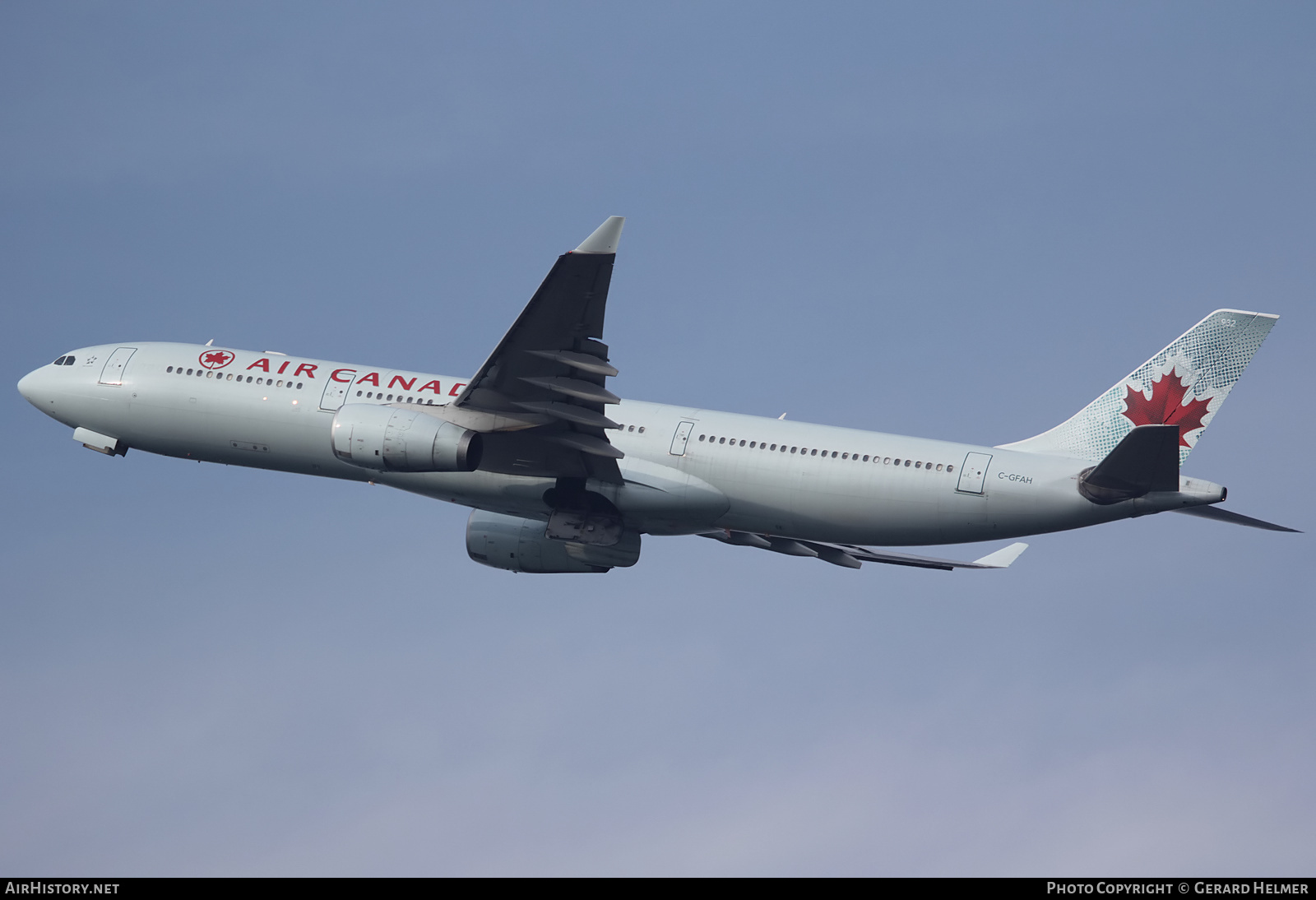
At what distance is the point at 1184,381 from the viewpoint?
37219 millimetres

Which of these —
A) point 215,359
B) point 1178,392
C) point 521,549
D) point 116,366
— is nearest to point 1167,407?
point 1178,392

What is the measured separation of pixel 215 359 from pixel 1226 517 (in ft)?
93.8

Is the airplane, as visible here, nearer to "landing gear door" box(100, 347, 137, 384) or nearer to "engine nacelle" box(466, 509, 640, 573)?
Answer: "engine nacelle" box(466, 509, 640, 573)

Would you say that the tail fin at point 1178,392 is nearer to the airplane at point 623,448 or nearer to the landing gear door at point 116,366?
the airplane at point 623,448

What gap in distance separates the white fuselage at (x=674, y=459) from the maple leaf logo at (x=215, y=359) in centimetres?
8

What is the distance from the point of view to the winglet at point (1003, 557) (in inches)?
1676

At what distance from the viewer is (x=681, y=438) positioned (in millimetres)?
38594

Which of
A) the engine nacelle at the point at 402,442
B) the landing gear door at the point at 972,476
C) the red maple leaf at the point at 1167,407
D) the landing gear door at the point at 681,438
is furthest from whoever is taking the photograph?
the landing gear door at the point at 681,438

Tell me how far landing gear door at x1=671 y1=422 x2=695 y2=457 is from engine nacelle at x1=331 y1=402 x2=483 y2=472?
535 cm

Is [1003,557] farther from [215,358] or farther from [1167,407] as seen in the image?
[215,358]

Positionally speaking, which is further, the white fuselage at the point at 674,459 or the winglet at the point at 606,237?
the white fuselage at the point at 674,459

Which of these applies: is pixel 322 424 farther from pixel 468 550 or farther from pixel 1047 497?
pixel 1047 497

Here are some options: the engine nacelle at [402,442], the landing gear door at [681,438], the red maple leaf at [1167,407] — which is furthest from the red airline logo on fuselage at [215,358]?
the red maple leaf at [1167,407]

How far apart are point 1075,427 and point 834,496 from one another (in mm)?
6948
